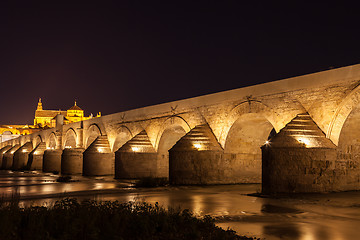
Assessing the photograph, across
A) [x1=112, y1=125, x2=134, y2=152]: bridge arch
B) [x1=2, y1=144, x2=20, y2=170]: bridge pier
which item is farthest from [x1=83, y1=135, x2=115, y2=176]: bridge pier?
[x1=2, y1=144, x2=20, y2=170]: bridge pier

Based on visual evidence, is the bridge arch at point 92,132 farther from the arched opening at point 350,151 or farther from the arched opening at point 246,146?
the arched opening at point 350,151

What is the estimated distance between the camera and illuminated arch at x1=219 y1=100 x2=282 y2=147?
40.7 ft

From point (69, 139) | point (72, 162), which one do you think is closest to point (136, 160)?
point (72, 162)

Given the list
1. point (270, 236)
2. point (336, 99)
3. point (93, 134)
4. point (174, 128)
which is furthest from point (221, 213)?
point (93, 134)

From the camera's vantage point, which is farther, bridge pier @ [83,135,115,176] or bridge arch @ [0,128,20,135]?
bridge arch @ [0,128,20,135]

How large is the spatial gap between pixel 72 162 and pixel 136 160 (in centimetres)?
908

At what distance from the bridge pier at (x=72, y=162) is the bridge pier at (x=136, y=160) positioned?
8.22 meters

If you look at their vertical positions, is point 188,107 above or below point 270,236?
above

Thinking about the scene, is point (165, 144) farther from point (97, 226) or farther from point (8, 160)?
point (8, 160)

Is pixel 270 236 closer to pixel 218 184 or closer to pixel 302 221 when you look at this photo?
pixel 302 221

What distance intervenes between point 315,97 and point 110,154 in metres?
14.8

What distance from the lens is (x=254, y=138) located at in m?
15.0

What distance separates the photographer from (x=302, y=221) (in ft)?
21.7

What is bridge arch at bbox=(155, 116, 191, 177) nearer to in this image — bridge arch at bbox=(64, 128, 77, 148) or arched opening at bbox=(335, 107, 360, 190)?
arched opening at bbox=(335, 107, 360, 190)
